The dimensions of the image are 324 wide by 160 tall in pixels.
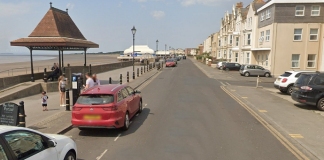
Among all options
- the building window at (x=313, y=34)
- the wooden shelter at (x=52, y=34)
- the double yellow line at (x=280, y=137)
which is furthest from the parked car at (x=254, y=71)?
the wooden shelter at (x=52, y=34)

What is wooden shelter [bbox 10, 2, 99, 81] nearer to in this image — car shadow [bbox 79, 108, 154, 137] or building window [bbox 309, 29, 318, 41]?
car shadow [bbox 79, 108, 154, 137]

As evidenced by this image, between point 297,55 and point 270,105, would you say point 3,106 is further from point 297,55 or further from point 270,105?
point 297,55

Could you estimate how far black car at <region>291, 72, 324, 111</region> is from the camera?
10.1m

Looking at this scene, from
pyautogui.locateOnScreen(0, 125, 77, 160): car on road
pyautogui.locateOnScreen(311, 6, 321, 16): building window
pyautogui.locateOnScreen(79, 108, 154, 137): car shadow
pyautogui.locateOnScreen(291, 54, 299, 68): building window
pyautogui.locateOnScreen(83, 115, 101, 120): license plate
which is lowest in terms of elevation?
pyautogui.locateOnScreen(79, 108, 154, 137): car shadow

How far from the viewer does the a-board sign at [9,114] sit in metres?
6.15

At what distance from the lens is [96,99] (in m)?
6.82

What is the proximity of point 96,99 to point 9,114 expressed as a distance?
90.3 inches

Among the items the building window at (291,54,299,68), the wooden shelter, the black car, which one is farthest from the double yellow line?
the building window at (291,54,299,68)

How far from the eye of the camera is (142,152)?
557cm

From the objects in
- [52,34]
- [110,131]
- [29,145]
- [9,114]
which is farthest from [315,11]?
[29,145]

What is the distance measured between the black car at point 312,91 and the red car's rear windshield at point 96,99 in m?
8.55

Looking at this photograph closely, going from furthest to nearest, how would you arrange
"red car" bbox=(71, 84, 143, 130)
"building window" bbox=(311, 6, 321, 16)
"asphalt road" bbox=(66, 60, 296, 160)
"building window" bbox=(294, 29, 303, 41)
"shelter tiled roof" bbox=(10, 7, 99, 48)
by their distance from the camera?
1. "building window" bbox=(294, 29, 303, 41)
2. "building window" bbox=(311, 6, 321, 16)
3. "shelter tiled roof" bbox=(10, 7, 99, 48)
4. "red car" bbox=(71, 84, 143, 130)
5. "asphalt road" bbox=(66, 60, 296, 160)

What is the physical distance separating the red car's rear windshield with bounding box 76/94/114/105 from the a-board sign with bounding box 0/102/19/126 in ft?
5.35

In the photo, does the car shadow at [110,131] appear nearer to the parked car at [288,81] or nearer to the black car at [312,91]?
the black car at [312,91]
